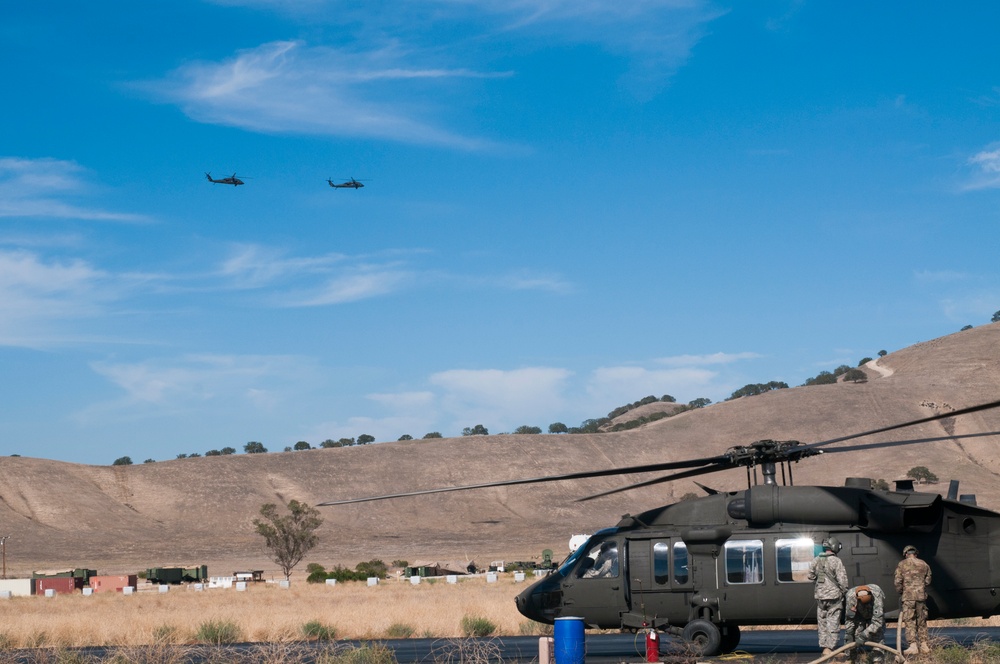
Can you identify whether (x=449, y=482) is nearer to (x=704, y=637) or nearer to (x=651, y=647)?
(x=704, y=637)

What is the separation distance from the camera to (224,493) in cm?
13300

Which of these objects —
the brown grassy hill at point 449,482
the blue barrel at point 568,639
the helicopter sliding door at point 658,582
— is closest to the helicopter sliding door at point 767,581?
the helicopter sliding door at point 658,582

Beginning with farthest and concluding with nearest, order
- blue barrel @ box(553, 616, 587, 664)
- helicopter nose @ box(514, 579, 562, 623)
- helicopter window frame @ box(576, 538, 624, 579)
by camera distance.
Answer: helicopter nose @ box(514, 579, 562, 623)
helicopter window frame @ box(576, 538, 624, 579)
blue barrel @ box(553, 616, 587, 664)

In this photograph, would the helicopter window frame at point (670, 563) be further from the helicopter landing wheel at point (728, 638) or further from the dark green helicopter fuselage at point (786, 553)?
the helicopter landing wheel at point (728, 638)

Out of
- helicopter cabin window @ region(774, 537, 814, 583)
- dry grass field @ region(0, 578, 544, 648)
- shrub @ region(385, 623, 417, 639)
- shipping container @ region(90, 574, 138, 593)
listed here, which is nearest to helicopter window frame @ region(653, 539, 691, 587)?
helicopter cabin window @ region(774, 537, 814, 583)

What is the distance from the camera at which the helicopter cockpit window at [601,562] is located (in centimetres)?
2000

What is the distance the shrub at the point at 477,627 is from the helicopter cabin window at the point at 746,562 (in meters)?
9.59

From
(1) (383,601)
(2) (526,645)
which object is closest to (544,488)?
(1) (383,601)

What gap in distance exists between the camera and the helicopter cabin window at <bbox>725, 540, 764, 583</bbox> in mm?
18781

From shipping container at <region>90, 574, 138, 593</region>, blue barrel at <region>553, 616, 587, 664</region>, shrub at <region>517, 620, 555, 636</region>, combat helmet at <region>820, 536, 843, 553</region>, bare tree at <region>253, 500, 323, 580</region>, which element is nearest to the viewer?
blue barrel at <region>553, 616, 587, 664</region>

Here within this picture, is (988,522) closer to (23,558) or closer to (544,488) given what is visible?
(23,558)

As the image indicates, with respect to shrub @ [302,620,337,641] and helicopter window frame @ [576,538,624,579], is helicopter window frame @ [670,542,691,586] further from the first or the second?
shrub @ [302,620,337,641]

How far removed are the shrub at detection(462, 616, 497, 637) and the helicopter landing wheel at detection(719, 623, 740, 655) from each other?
8692mm

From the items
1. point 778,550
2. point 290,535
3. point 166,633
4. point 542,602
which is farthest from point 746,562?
point 290,535
